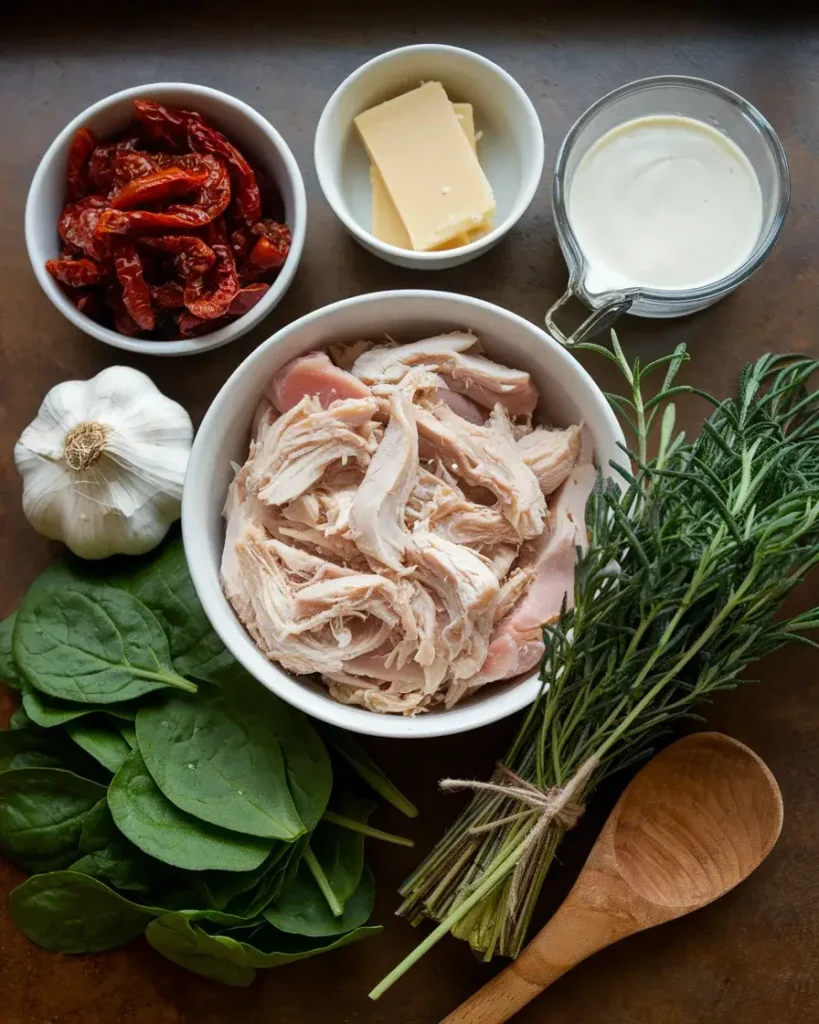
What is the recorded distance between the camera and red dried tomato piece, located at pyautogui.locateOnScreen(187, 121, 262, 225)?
1390 mm

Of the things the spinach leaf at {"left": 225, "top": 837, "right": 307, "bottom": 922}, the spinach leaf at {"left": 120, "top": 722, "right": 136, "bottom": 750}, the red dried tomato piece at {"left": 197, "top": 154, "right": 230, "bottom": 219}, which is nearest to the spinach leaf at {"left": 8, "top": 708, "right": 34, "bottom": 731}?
the spinach leaf at {"left": 120, "top": 722, "right": 136, "bottom": 750}

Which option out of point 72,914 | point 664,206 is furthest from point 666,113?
point 72,914

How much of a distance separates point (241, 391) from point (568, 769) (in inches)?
25.6

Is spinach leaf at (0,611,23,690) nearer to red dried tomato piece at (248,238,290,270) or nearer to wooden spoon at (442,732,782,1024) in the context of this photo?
red dried tomato piece at (248,238,290,270)

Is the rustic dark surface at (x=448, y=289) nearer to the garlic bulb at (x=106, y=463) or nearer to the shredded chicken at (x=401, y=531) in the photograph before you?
the garlic bulb at (x=106, y=463)

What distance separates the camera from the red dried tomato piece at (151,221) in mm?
1326

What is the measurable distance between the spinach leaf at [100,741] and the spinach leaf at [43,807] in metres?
0.05

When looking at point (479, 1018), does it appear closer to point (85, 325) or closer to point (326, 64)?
point (85, 325)

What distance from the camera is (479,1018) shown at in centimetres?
138

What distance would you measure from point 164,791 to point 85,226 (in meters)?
0.79

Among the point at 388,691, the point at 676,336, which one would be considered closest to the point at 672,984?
the point at 388,691

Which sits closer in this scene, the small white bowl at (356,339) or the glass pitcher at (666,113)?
the small white bowl at (356,339)

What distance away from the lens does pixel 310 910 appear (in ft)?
4.55

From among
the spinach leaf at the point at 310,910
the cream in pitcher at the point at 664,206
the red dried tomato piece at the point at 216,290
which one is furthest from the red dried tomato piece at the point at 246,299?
the spinach leaf at the point at 310,910
